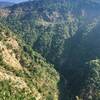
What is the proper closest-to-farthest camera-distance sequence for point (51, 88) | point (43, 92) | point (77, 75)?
point (43, 92)
point (51, 88)
point (77, 75)

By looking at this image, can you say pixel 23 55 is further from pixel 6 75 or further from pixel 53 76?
pixel 6 75

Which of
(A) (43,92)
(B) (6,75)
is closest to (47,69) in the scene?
(A) (43,92)

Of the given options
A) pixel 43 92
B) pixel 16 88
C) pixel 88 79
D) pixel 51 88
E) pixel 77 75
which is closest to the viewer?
pixel 16 88

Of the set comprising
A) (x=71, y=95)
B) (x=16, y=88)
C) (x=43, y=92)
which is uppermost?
(x=16, y=88)

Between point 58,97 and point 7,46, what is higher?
point 7,46

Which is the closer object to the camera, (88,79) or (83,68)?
(88,79)

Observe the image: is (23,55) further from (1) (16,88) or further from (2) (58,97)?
(1) (16,88)
